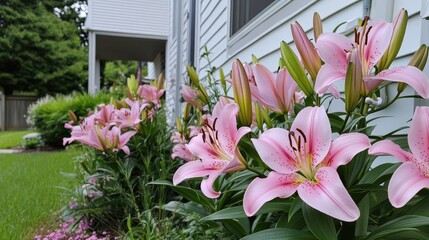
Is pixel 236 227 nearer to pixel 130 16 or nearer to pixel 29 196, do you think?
pixel 29 196

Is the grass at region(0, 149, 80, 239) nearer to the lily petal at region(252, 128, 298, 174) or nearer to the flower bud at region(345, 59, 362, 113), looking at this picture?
the lily petal at region(252, 128, 298, 174)

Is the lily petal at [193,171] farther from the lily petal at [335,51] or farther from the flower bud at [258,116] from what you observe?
the lily petal at [335,51]

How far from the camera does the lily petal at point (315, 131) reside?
2.77 ft

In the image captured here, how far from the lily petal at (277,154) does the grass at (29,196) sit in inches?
87.2

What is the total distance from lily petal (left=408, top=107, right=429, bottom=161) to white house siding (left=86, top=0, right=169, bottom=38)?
10.5 meters

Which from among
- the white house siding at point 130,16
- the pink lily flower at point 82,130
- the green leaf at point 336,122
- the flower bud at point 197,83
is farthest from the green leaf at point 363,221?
the white house siding at point 130,16

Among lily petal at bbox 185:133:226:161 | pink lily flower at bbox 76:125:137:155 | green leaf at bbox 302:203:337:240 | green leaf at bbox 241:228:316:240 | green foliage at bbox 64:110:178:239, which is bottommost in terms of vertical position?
green foliage at bbox 64:110:178:239

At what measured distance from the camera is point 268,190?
0.83 m

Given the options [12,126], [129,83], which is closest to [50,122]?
[129,83]

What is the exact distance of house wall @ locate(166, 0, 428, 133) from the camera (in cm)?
153

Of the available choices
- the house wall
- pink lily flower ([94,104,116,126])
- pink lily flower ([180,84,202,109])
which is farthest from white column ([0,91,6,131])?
pink lily flower ([180,84,202,109])

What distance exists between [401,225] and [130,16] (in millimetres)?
10785

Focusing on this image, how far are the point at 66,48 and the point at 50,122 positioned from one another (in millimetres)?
11935

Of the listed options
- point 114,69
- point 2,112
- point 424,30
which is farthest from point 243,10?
point 114,69
